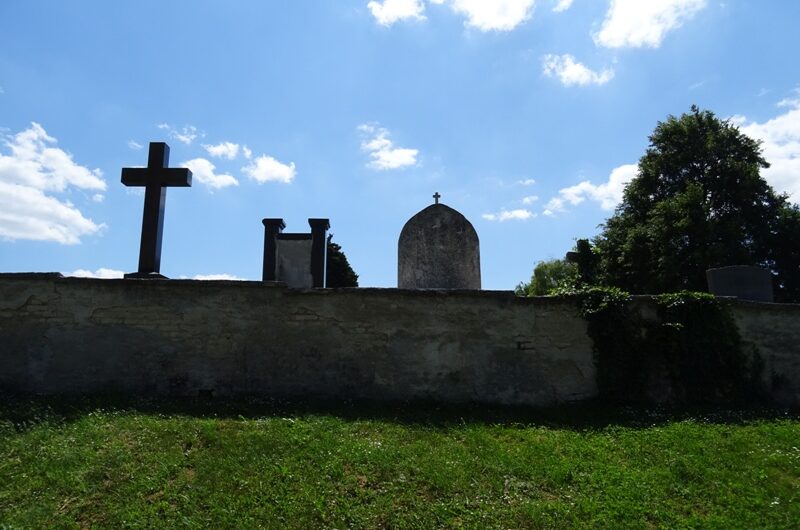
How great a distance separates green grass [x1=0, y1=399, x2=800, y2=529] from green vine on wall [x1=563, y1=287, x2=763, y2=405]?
123 centimetres

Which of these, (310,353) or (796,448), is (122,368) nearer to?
(310,353)

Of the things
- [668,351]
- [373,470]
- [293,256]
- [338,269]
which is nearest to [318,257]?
[293,256]

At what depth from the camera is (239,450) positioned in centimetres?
638

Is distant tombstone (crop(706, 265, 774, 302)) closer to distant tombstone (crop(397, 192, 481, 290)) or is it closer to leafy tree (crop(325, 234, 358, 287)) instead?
distant tombstone (crop(397, 192, 481, 290))

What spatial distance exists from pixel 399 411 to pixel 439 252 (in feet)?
15.1

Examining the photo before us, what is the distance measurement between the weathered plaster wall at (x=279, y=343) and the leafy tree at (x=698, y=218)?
1617 centimetres

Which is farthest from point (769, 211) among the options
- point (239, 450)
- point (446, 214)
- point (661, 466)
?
point (239, 450)

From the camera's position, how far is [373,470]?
6.09m

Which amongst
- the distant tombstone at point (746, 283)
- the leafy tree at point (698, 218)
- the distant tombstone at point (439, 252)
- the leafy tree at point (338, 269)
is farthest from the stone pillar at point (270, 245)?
the leafy tree at point (338, 269)

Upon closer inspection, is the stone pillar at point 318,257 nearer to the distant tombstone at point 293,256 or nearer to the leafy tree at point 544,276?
the distant tombstone at point 293,256

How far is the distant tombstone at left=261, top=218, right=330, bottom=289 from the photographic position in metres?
11.5

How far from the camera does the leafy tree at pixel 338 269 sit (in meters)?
33.8

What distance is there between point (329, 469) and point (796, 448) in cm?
566

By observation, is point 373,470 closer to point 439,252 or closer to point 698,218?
point 439,252
